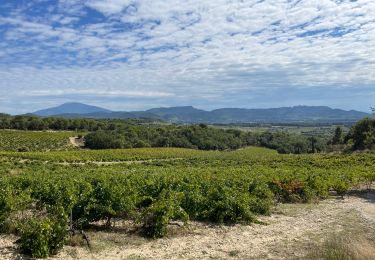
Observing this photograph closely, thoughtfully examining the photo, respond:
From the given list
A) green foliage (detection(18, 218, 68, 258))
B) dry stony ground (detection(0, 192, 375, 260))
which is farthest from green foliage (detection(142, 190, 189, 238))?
green foliage (detection(18, 218, 68, 258))

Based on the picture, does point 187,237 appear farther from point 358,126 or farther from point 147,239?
point 358,126

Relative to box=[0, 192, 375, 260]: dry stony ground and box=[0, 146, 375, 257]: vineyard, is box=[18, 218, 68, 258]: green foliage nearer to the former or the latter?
box=[0, 146, 375, 257]: vineyard

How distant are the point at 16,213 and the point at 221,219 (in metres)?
6.61

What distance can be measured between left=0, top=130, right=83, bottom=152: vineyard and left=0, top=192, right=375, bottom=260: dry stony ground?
8201cm

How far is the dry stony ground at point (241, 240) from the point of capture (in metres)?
10.2

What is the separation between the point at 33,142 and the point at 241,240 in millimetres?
89308

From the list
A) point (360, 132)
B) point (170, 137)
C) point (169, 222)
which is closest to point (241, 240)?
point (169, 222)

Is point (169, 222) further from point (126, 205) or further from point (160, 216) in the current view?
point (126, 205)

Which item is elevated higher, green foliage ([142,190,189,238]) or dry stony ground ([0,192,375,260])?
green foliage ([142,190,189,238])

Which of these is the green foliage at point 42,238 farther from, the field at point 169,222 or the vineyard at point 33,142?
the vineyard at point 33,142

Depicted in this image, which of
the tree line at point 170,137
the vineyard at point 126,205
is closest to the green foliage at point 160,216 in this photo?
the vineyard at point 126,205

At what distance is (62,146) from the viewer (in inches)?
3738

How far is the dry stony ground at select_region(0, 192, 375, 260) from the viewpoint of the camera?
10164mm

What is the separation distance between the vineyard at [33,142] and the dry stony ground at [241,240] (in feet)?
269
